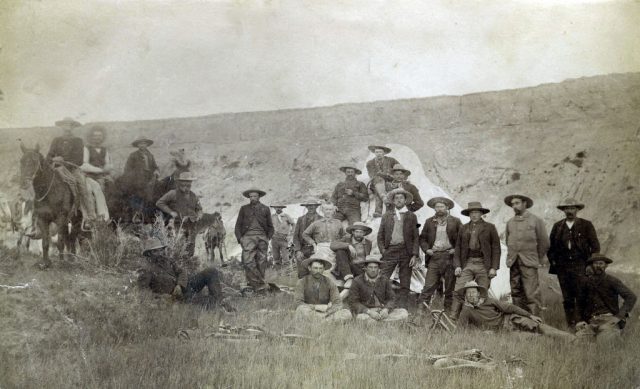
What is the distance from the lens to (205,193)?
5.61 m

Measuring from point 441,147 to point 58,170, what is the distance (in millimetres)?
3642

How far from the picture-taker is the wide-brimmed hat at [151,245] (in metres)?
5.51

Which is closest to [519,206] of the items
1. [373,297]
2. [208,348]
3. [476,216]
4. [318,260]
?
[476,216]

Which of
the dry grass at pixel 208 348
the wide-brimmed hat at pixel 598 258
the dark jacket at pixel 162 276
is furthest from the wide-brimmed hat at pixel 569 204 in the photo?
the dark jacket at pixel 162 276

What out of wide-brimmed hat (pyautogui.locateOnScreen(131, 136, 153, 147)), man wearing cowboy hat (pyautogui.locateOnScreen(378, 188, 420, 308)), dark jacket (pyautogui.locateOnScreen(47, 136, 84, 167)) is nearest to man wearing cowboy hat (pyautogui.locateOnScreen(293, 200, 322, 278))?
man wearing cowboy hat (pyautogui.locateOnScreen(378, 188, 420, 308))

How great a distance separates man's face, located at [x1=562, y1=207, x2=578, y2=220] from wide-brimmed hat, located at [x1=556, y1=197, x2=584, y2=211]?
3 centimetres

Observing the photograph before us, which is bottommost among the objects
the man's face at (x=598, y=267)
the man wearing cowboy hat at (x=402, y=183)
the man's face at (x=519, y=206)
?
the man's face at (x=598, y=267)

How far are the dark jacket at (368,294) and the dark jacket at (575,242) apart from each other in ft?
4.83

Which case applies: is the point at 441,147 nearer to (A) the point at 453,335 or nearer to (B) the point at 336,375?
(A) the point at 453,335

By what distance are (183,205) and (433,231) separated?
2371 millimetres

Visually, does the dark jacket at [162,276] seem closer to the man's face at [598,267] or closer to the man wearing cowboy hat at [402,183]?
the man wearing cowboy hat at [402,183]

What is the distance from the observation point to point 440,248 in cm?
538

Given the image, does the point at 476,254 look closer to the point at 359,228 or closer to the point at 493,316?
the point at 493,316

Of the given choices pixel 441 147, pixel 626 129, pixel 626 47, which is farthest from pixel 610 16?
pixel 441 147
